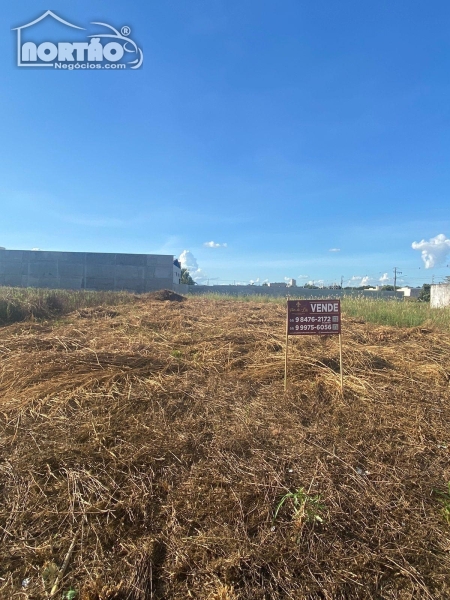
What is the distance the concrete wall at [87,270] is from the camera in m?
25.8

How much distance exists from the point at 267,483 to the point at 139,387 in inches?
71.1

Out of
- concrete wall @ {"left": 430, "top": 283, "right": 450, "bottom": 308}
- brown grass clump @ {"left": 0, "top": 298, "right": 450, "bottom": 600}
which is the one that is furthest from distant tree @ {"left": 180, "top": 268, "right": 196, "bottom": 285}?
brown grass clump @ {"left": 0, "top": 298, "right": 450, "bottom": 600}

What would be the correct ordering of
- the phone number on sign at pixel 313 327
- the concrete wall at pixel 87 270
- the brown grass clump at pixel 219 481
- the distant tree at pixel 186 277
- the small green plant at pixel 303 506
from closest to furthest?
the brown grass clump at pixel 219 481, the small green plant at pixel 303 506, the phone number on sign at pixel 313 327, the concrete wall at pixel 87 270, the distant tree at pixel 186 277

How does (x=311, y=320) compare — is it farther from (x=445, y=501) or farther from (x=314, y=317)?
(x=445, y=501)

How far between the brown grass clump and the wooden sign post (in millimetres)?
681

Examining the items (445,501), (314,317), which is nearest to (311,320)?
(314,317)

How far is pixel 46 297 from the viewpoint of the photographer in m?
10.0

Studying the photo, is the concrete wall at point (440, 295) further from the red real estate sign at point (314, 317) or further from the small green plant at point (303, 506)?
the small green plant at point (303, 506)

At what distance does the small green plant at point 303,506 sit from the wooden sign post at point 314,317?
1.56 metres

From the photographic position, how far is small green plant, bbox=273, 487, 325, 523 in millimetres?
1726

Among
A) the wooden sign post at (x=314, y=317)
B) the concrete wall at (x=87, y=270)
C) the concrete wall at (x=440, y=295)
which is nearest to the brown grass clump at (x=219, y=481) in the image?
the wooden sign post at (x=314, y=317)

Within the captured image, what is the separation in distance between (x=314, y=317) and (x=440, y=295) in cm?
1451

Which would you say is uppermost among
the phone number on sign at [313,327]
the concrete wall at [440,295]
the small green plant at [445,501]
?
the concrete wall at [440,295]

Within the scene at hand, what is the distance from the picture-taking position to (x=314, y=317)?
339 cm
